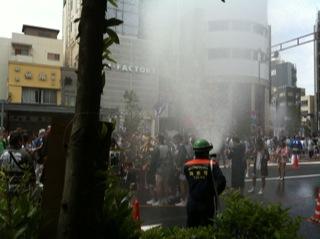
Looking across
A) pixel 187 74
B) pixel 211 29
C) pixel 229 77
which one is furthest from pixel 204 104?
pixel 229 77

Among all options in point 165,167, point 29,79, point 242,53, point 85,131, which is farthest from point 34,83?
point 85,131

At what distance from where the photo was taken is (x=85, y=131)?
2.90 metres

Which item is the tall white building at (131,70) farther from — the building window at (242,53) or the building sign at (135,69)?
the building window at (242,53)

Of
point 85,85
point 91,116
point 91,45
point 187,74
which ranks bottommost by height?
point 91,116

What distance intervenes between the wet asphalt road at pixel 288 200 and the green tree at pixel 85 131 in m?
2.63

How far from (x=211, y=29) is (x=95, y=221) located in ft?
102

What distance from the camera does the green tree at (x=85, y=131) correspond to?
9.43ft

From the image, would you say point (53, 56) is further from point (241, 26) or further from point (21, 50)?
point (241, 26)

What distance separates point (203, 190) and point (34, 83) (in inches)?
1202

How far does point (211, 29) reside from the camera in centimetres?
3300

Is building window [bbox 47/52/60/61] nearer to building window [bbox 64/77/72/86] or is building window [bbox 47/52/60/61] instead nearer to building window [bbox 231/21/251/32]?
building window [bbox 64/77/72/86]

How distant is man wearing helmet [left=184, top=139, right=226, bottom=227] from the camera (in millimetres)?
5426

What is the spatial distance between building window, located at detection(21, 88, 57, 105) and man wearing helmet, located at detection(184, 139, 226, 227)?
30020 mm

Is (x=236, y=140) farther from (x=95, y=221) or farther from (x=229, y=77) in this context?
(x=229, y=77)
